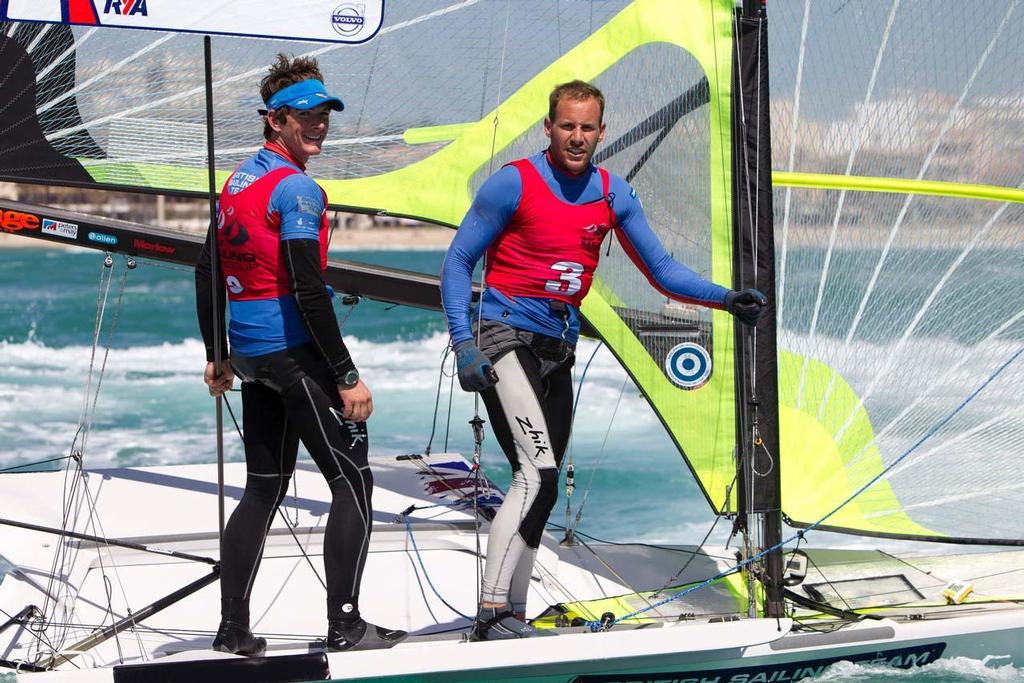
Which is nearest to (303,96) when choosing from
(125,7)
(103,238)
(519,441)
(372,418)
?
(125,7)

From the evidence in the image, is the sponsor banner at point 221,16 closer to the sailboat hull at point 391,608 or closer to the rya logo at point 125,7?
the rya logo at point 125,7

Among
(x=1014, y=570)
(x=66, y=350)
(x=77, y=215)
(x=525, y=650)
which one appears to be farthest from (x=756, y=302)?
(x=66, y=350)

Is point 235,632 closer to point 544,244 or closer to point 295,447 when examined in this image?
point 295,447

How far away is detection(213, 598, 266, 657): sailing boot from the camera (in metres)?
2.76

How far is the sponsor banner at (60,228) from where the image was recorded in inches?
146

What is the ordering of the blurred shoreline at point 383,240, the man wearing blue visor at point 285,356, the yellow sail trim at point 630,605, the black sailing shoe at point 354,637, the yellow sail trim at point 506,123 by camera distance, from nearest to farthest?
the man wearing blue visor at point 285,356 < the black sailing shoe at point 354,637 < the yellow sail trim at point 630,605 < the yellow sail trim at point 506,123 < the blurred shoreline at point 383,240

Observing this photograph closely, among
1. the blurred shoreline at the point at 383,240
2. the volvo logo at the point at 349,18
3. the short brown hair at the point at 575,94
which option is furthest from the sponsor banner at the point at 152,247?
the blurred shoreline at the point at 383,240

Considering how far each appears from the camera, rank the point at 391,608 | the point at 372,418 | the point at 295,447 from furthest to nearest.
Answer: the point at 372,418, the point at 391,608, the point at 295,447

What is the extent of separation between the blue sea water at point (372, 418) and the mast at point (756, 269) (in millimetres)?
490

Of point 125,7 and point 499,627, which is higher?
point 125,7

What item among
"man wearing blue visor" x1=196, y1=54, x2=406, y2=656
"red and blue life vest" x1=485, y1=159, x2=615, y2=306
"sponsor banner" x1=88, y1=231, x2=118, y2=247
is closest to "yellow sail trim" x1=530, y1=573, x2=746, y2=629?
"man wearing blue visor" x1=196, y1=54, x2=406, y2=656

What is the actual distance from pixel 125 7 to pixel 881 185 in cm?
207

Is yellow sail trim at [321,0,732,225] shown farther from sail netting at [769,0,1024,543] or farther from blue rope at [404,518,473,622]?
blue rope at [404,518,473,622]

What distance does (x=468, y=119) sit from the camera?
3793mm
